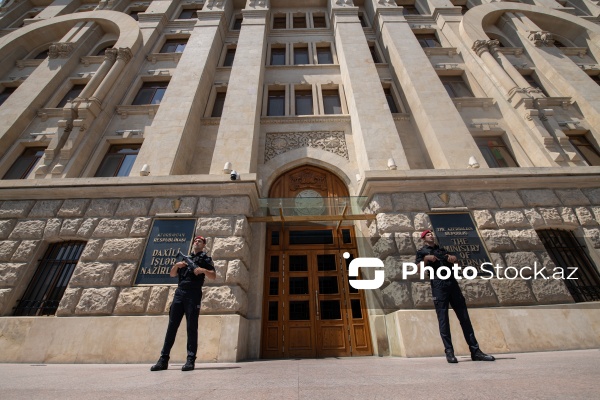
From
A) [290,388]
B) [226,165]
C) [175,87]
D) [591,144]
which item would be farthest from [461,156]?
[175,87]

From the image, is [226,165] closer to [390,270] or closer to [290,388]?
[390,270]

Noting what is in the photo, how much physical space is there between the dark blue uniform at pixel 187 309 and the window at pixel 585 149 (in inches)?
553

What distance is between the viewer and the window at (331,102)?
12266 mm

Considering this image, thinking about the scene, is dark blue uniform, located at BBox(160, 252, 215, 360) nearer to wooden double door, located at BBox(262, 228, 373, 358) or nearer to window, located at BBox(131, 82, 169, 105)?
wooden double door, located at BBox(262, 228, 373, 358)

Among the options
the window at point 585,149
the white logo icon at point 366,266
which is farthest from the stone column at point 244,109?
the window at point 585,149

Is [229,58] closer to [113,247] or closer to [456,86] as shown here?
[456,86]

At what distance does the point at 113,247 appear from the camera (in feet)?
23.0

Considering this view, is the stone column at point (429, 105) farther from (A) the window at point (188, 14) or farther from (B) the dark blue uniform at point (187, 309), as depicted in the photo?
(A) the window at point (188, 14)

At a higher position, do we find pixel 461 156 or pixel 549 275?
pixel 461 156

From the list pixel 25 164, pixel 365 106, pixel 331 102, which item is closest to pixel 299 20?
pixel 331 102

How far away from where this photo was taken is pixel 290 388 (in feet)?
7.86

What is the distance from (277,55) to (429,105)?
29.7 feet

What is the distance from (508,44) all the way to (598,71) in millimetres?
4283

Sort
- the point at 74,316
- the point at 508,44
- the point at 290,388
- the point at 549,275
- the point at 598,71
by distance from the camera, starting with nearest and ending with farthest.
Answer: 1. the point at 290,388
2. the point at 74,316
3. the point at 549,275
4. the point at 598,71
5. the point at 508,44
